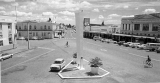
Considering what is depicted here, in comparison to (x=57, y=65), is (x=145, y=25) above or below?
above

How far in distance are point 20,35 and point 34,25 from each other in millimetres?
8156

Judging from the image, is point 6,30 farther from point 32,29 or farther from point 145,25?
point 145,25

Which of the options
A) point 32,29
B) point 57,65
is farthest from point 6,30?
point 57,65

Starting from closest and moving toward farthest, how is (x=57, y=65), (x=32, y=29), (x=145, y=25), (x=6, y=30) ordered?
(x=57, y=65)
(x=6, y=30)
(x=145, y=25)
(x=32, y=29)

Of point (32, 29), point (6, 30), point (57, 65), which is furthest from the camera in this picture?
point (32, 29)

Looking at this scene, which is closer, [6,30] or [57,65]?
[57,65]

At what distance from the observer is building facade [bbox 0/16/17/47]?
42.7 metres

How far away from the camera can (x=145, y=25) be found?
2357 inches

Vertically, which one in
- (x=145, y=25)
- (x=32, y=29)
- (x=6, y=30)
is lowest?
(x=6, y=30)

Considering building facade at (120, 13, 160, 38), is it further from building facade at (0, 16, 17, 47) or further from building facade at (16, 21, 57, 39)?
building facade at (0, 16, 17, 47)

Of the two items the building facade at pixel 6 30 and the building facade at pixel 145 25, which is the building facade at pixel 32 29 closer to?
the building facade at pixel 6 30

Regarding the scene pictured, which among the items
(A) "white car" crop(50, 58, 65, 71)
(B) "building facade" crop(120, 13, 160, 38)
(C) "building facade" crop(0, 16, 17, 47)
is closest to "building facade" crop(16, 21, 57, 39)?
(C) "building facade" crop(0, 16, 17, 47)

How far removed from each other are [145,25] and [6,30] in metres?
47.9

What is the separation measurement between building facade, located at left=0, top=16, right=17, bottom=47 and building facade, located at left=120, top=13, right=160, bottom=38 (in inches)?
1701
